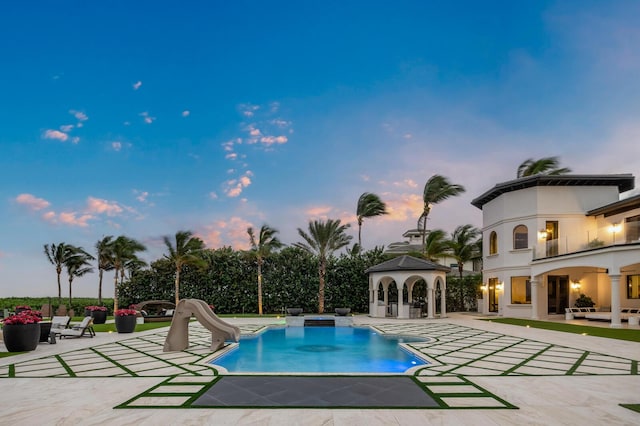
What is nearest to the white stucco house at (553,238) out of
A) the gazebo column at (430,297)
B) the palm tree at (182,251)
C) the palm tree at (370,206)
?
the gazebo column at (430,297)

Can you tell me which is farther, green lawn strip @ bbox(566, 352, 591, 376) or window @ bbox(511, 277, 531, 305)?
window @ bbox(511, 277, 531, 305)

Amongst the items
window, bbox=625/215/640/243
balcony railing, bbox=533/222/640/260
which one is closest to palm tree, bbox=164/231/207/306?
balcony railing, bbox=533/222/640/260

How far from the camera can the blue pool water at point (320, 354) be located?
9352 mm

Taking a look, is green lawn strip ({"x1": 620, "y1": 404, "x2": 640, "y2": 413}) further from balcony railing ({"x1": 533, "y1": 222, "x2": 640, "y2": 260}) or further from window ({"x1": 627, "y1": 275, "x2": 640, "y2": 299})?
window ({"x1": 627, "y1": 275, "x2": 640, "y2": 299})

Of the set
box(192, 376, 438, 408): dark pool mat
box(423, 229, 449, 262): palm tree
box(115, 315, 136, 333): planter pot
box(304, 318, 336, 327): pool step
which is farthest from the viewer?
box(423, 229, 449, 262): palm tree

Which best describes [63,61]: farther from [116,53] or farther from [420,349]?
[420,349]

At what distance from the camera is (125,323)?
15422 mm

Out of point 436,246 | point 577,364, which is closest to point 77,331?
point 577,364

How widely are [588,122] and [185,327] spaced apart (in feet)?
67.9

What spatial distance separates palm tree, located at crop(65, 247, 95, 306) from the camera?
34.6 m

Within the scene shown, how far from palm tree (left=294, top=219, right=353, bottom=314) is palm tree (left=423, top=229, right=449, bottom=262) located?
6462mm

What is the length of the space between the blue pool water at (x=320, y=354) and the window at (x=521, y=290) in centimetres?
1167

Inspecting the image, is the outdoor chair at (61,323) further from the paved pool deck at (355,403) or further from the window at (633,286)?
the window at (633,286)

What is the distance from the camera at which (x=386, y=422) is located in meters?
4.96
